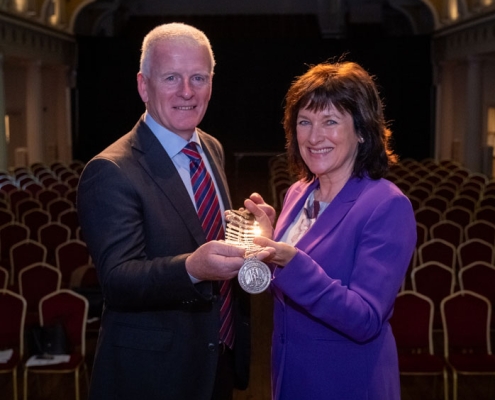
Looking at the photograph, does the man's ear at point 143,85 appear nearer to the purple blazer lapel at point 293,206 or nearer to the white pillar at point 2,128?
the purple blazer lapel at point 293,206

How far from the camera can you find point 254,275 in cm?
215

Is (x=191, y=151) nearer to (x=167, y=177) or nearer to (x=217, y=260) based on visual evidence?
(x=167, y=177)

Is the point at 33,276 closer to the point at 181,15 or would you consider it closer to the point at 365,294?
the point at 365,294

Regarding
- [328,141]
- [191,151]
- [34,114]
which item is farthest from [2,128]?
[328,141]

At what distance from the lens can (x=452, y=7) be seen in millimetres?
21938

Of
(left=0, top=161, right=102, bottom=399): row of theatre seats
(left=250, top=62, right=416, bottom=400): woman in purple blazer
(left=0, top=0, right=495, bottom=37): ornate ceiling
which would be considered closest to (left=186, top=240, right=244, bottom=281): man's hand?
(left=250, top=62, right=416, bottom=400): woman in purple blazer

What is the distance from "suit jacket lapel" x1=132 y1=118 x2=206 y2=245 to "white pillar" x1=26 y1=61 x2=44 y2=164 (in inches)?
754

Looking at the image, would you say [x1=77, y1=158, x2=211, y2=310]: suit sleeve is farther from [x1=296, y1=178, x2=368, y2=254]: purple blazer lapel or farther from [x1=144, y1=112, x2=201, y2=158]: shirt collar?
[x1=296, y1=178, x2=368, y2=254]: purple blazer lapel

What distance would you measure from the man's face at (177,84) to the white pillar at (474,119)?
18340 mm

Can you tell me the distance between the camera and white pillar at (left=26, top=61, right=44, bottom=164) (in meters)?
20.9

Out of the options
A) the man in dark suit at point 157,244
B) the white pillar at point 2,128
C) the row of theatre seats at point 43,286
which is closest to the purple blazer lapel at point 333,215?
the man in dark suit at point 157,244

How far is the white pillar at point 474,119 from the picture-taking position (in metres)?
19.8

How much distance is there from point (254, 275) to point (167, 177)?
0.58 metres

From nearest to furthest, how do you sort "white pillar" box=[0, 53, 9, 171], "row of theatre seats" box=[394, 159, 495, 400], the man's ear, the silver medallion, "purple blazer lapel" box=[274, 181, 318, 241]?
the silver medallion, the man's ear, "purple blazer lapel" box=[274, 181, 318, 241], "row of theatre seats" box=[394, 159, 495, 400], "white pillar" box=[0, 53, 9, 171]
